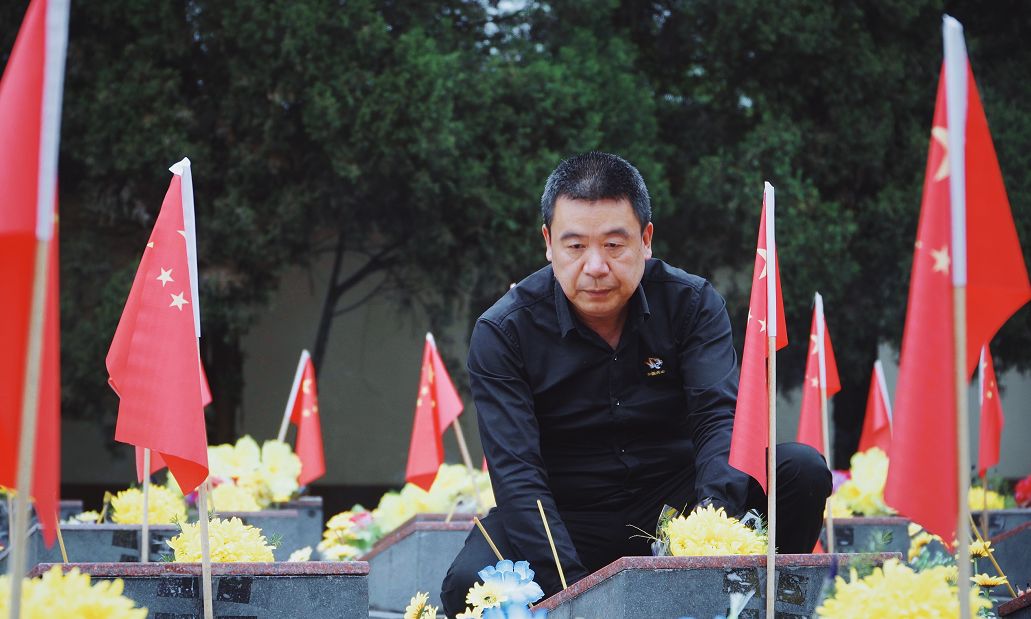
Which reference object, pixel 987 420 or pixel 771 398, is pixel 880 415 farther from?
pixel 771 398

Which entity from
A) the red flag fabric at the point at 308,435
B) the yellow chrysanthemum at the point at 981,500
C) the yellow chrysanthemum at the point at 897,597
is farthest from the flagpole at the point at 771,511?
the red flag fabric at the point at 308,435

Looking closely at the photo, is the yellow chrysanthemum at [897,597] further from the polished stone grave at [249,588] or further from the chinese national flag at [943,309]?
the polished stone grave at [249,588]

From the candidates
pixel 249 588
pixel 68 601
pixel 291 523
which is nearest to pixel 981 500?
pixel 291 523

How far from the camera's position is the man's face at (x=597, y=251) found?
3184 millimetres

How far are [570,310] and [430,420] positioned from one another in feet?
10.1

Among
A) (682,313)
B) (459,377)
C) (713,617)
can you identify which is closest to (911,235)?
(459,377)

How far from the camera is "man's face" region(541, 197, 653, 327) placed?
10.4ft

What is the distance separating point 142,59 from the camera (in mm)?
9703

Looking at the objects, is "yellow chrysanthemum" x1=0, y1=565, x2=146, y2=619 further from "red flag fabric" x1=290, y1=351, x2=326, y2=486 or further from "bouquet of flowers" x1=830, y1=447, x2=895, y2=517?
"red flag fabric" x1=290, y1=351, x2=326, y2=486

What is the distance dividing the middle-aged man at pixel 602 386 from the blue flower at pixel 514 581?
727 mm

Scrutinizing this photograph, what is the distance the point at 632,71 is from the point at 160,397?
8.49 m

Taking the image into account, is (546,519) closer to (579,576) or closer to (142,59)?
(579,576)

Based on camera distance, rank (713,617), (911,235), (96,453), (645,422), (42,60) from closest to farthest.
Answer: (42,60)
(713,617)
(645,422)
(911,235)
(96,453)

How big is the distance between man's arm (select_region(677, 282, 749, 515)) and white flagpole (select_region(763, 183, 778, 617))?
19cm
